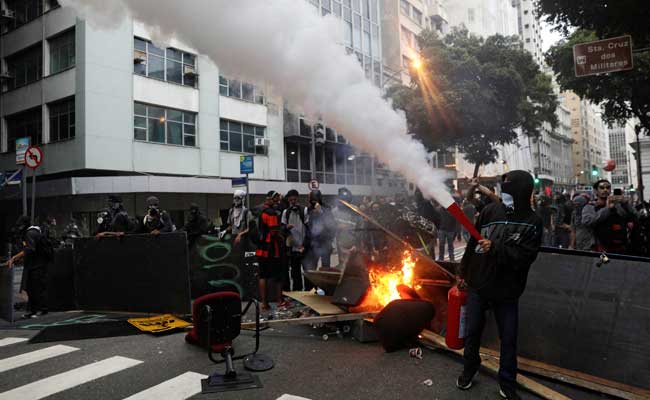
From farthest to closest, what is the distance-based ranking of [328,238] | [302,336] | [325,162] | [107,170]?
[325,162] → [107,170] → [328,238] → [302,336]

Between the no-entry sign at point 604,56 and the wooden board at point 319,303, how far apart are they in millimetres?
7335

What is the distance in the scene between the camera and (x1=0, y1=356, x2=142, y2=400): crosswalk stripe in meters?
3.95

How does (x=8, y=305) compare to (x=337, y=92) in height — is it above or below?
below

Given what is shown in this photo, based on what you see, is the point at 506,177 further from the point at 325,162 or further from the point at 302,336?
the point at 325,162

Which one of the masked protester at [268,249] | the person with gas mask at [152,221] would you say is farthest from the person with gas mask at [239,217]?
the masked protester at [268,249]

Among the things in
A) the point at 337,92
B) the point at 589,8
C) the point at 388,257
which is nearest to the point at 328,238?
the point at 388,257

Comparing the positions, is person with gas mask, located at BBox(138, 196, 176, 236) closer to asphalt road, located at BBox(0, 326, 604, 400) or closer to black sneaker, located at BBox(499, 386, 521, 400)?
asphalt road, located at BBox(0, 326, 604, 400)

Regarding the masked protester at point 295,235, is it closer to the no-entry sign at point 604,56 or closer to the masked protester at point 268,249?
the masked protester at point 268,249

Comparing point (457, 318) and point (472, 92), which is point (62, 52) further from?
point (457, 318)

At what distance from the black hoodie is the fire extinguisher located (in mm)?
218

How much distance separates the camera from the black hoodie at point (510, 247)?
361cm

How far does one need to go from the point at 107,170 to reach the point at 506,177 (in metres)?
18.5

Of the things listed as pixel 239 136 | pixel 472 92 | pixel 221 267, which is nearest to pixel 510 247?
pixel 221 267

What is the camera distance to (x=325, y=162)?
30047mm
